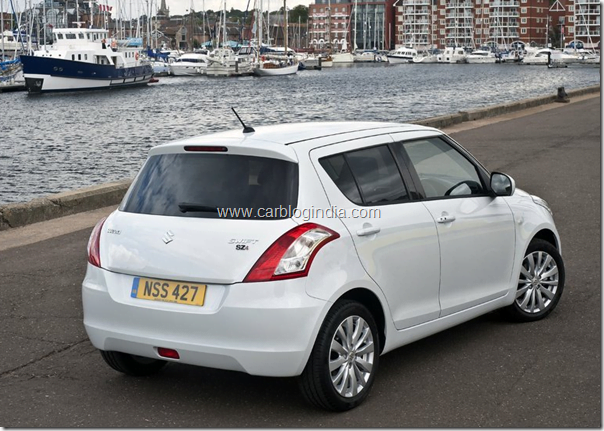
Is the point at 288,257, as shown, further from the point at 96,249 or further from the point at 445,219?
the point at 445,219

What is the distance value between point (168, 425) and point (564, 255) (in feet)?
17.4

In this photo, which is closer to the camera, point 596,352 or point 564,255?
point 596,352

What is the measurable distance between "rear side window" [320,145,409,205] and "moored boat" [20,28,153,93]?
80.0 metres

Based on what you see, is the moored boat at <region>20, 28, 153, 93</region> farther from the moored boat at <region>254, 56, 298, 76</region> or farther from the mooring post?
the mooring post

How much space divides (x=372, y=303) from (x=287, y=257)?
2.47 ft

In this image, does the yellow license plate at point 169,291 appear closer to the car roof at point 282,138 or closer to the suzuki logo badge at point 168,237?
the suzuki logo badge at point 168,237

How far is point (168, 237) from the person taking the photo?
533cm

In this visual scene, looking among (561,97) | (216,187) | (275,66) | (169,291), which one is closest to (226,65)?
(275,66)

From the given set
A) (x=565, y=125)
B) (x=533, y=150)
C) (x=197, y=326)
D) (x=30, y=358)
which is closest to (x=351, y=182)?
(x=197, y=326)

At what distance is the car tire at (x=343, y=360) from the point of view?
16.9 ft

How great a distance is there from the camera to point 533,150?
64.6 ft

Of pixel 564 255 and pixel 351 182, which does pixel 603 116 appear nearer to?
pixel 564 255

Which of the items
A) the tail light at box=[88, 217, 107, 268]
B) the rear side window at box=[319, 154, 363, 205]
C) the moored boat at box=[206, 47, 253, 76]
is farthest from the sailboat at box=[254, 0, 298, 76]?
the rear side window at box=[319, 154, 363, 205]

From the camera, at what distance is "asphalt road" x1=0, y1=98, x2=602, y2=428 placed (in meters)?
5.20
